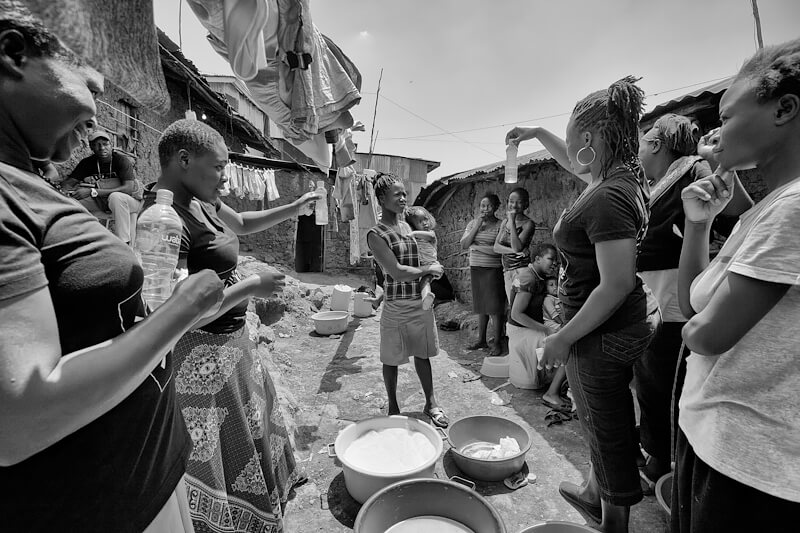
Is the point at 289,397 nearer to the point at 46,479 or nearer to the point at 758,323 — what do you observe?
the point at 46,479

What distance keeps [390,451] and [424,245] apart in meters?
1.99

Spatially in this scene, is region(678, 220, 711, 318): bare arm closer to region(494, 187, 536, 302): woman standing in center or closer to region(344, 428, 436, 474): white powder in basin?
region(344, 428, 436, 474): white powder in basin

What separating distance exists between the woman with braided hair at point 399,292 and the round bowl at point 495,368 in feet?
4.20

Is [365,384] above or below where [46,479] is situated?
below

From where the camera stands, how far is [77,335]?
722mm

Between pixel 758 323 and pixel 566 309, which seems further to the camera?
pixel 566 309

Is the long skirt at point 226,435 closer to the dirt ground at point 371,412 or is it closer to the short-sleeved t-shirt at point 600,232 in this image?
the dirt ground at point 371,412

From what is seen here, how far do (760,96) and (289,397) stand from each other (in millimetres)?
3647

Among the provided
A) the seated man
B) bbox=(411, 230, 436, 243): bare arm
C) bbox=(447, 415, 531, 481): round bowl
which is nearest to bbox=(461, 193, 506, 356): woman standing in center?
bbox=(411, 230, 436, 243): bare arm

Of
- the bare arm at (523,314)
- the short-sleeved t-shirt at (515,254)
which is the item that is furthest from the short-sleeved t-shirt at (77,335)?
the short-sleeved t-shirt at (515,254)

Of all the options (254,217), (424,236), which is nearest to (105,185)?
(254,217)

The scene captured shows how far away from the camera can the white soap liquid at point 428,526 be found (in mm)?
1865

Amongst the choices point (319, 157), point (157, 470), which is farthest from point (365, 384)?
point (157, 470)

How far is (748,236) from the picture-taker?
3.12 ft
